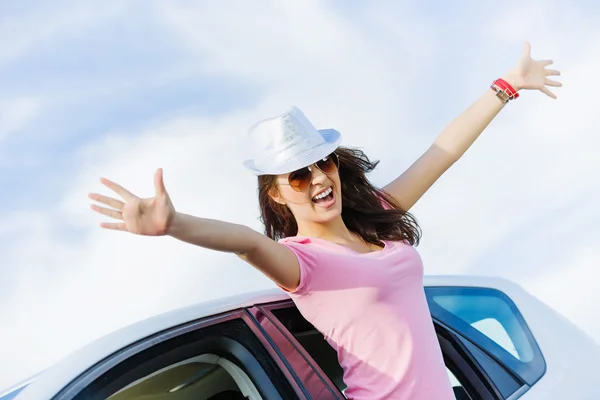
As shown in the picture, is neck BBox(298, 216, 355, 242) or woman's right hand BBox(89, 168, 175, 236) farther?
neck BBox(298, 216, 355, 242)

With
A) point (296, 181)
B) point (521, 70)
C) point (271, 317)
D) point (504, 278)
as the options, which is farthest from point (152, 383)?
point (521, 70)

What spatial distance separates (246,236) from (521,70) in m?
1.99

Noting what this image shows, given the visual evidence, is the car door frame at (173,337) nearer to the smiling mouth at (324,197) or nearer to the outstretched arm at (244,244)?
the outstretched arm at (244,244)

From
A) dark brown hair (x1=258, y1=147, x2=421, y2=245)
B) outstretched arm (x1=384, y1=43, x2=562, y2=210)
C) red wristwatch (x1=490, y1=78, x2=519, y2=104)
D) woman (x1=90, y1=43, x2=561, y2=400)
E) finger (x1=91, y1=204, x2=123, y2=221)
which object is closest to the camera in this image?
finger (x1=91, y1=204, x2=123, y2=221)

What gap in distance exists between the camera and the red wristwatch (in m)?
3.22

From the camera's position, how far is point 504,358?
2.69 meters

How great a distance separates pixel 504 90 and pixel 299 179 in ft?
4.26

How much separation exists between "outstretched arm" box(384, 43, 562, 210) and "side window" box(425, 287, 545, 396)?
48 centimetres

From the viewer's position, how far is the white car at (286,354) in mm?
1776

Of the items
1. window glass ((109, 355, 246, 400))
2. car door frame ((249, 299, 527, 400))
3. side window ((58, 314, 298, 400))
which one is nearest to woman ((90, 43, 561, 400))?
car door frame ((249, 299, 527, 400))

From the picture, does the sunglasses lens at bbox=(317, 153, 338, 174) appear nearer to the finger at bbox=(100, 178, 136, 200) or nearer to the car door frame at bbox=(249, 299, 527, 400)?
the car door frame at bbox=(249, 299, 527, 400)

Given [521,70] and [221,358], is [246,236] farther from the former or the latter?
[521,70]

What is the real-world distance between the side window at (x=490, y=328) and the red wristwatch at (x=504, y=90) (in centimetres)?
93

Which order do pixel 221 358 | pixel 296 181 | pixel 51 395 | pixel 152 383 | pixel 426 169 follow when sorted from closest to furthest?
pixel 51 395 < pixel 221 358 < pixel 152 383 < pixel 296 181 < pixel 426 169
